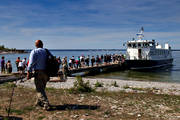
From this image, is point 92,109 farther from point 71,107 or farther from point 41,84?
point 41,84

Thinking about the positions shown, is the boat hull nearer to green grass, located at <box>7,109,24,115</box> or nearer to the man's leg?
the man's leg

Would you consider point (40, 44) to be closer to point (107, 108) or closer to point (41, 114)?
point (41, 114)

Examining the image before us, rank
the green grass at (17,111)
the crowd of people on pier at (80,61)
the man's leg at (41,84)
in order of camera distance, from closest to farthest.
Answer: the green grass at (17,111)
the man's leg at (41,84)
the crowd of people on pier at (80,61)

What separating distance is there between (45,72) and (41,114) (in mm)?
1157

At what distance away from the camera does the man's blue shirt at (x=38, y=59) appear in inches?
217

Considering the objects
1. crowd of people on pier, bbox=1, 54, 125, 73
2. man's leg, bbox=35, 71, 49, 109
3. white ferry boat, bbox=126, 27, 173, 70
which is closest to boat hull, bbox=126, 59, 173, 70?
white ferry boat, bbox=126, 27, 173, 70

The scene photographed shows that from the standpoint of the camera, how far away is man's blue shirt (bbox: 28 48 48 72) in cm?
551

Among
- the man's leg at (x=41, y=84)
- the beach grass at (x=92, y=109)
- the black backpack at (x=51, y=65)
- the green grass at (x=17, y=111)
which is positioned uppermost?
the black backpack at (x=51, y=65)

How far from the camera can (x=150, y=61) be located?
33.3 m

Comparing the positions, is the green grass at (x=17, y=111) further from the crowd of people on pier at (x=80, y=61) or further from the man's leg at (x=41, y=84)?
the crowd of people on pier at (x=80, y=61)

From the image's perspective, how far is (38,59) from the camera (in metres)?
5.60

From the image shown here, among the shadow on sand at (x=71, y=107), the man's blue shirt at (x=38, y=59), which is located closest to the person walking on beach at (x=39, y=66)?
the man's blue shirt at (x=38, y=59)

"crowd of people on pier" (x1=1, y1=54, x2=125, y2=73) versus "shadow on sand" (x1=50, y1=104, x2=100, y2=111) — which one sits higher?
"crowd of people on pier" (x1=1, y1=54, x2=125, y2=73)

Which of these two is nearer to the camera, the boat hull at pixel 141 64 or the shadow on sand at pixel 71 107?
the shadow on sand at pixel 71 107
